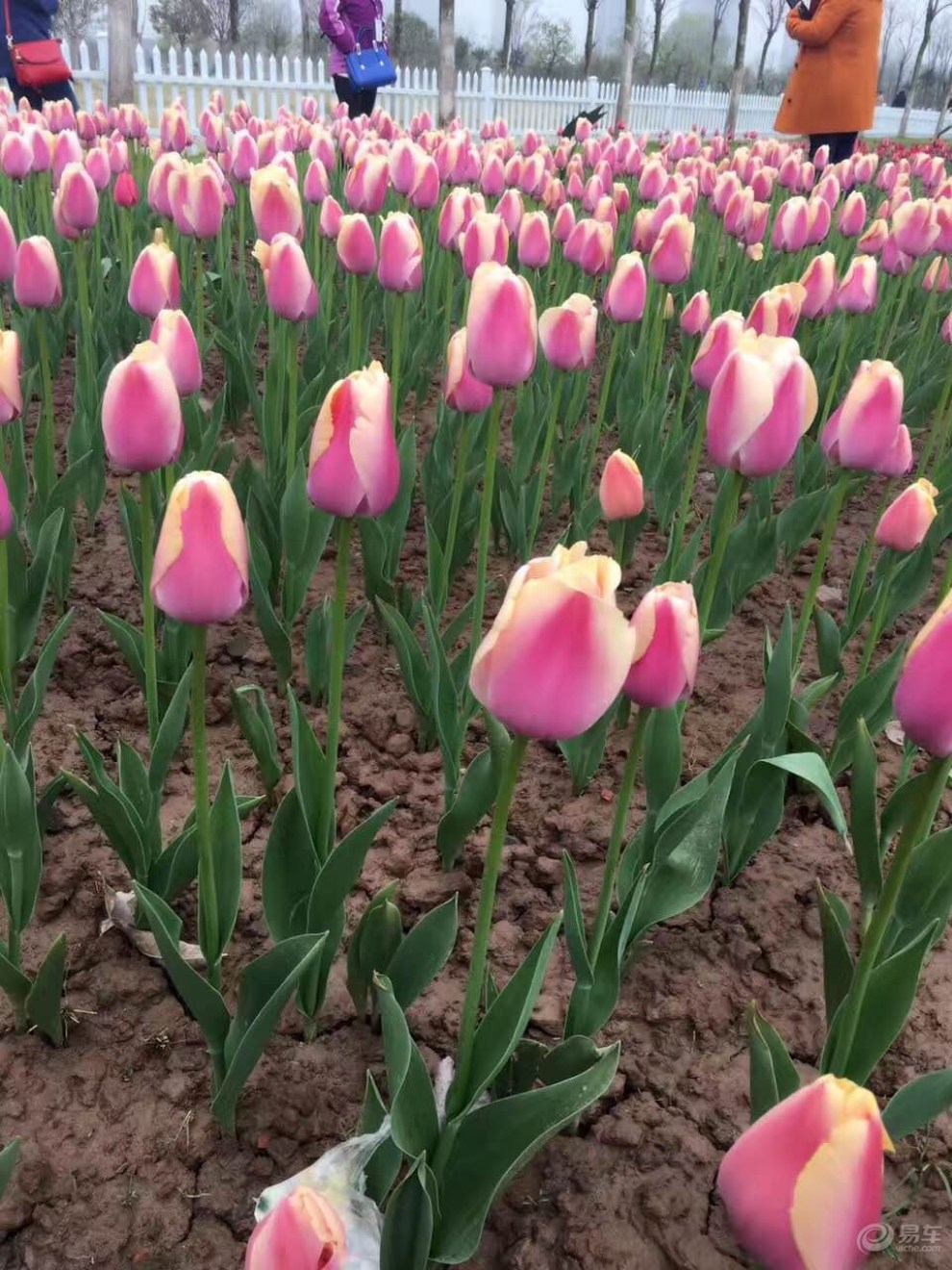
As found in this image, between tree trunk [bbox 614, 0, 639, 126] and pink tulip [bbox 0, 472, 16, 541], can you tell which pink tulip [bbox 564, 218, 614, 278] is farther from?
tree trunk [bbox 614, 0, 639, 126]

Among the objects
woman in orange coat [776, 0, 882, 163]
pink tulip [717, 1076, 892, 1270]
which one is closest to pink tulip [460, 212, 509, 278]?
pink tulip [717, 1076, 892, 1270]

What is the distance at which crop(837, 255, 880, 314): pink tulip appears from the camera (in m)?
2.79

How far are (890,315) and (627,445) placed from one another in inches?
111

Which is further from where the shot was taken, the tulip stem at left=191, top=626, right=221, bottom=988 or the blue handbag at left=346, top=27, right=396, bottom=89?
the blue handbag at left=346, top=27, right=396, bottom=89

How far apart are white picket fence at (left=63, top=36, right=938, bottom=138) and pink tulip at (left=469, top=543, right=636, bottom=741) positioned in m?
12.6

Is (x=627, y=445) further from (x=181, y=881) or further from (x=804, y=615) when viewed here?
(x=181, y=881)

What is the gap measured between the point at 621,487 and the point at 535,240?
4.56ft

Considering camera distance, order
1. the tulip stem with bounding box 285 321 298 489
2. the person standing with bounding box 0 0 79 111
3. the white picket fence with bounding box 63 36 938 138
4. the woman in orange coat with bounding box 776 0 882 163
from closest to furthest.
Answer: the tulip stem with bounding box 285 321 298 489 → the person standing with bounding box 0 0 79 111 → the woman in orange coat with bounding box 776 0 882 163 → the white picket fence with bounding box 63 36 938 138

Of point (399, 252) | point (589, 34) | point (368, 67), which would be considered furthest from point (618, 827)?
point (589, 34)

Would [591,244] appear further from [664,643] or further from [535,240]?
[664,643]

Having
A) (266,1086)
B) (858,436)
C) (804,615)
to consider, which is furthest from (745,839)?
(266,1086)

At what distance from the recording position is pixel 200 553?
1005 mm

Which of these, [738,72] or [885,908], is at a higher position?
[738,72]

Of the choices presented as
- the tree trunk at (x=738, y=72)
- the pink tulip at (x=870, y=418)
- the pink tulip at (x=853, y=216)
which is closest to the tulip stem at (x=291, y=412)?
the pink tulip at (x=870, y=418)
